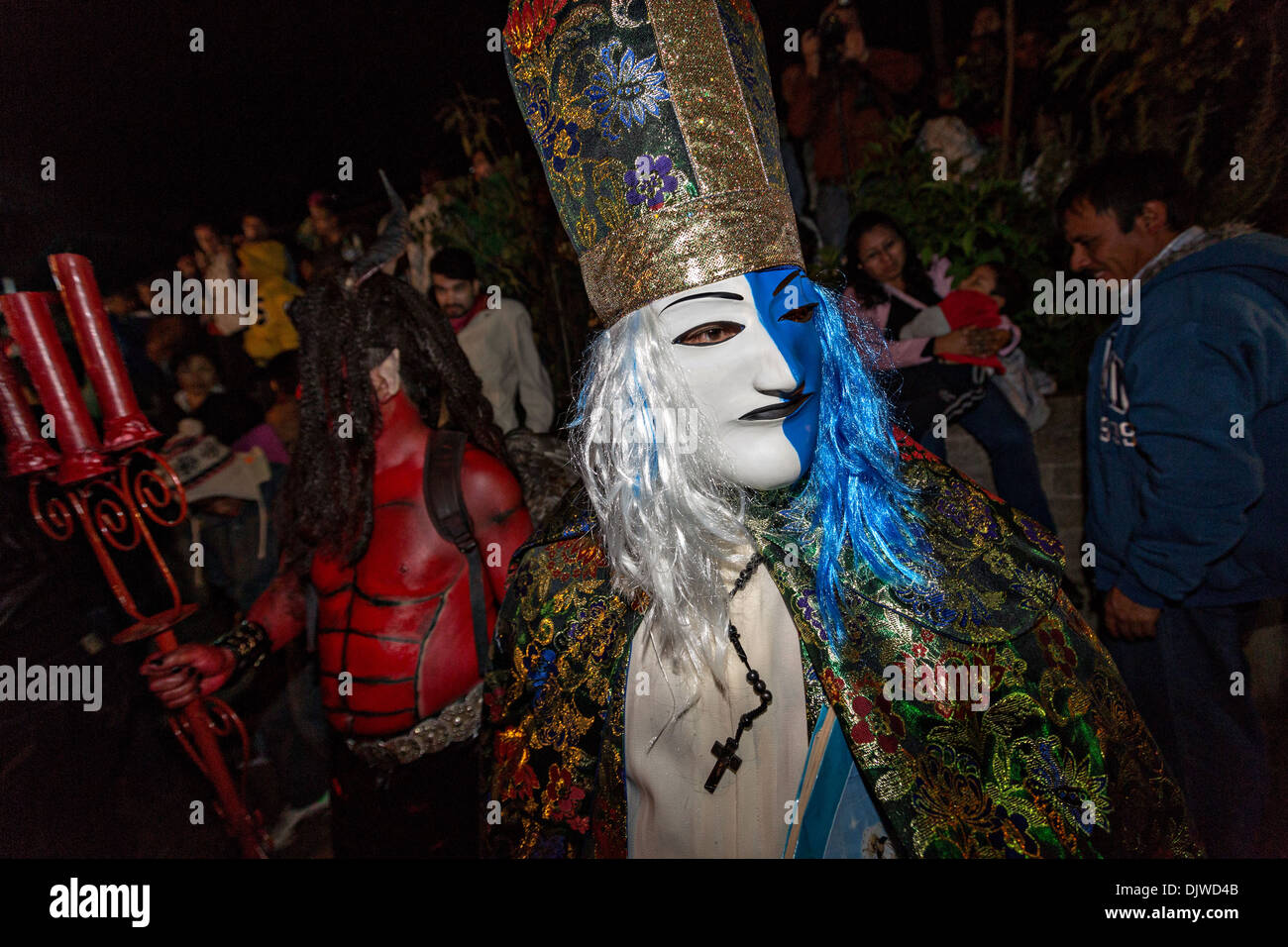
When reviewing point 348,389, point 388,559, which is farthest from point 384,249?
point 388,559

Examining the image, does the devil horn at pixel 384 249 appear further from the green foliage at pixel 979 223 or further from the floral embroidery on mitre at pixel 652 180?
the green foliage at pixel 979 223

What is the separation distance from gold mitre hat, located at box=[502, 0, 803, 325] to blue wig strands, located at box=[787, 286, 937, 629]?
0.75ft

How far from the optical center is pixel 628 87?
1.22 m

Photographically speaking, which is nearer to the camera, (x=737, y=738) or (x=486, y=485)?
(x=737, y=738)

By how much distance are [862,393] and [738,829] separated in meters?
0.79

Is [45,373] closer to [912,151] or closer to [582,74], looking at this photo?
[582,74]

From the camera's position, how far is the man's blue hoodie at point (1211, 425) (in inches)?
66.6

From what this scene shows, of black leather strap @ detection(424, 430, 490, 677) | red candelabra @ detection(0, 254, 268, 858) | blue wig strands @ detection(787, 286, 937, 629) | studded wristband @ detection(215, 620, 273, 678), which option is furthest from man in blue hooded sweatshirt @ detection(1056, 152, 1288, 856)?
red candelabra @ detection(0, 254, 268, 858)

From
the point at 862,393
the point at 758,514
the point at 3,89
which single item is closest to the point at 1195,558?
the point at 862,393

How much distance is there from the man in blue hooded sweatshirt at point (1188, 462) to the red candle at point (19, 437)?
262cm

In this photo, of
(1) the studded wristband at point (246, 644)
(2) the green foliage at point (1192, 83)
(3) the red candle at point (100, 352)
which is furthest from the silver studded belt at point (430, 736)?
(2) the green foliage at point (1192, 83)

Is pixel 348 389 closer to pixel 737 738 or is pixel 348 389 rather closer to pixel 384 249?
pixel 384 249

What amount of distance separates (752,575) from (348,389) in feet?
3.90

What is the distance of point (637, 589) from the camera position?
4.35 ft
